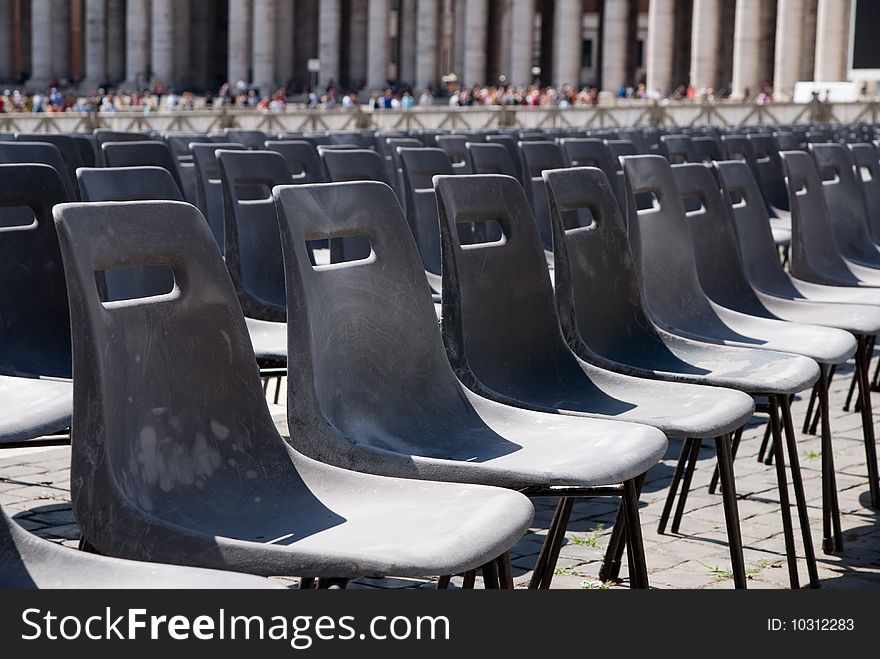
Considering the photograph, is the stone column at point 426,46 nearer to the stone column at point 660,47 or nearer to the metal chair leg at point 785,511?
the stone column at point 660,47

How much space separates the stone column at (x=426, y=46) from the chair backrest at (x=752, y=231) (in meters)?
65.9

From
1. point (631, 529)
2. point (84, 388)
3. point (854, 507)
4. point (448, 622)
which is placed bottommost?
point (854, 507)

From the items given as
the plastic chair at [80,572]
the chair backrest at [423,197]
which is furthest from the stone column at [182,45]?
the plastic chair at [80,572]

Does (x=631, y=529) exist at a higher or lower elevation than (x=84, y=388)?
lower

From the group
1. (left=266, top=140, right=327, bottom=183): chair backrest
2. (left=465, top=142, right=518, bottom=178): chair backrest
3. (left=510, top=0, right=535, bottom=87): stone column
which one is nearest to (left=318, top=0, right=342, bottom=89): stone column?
(left=510, top=0, right=535, bottom=87): stone column

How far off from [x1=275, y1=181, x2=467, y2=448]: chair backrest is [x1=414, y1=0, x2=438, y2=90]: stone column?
68.8 m

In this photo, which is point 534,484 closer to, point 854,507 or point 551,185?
point 551,185

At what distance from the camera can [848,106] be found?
3073 centimetres

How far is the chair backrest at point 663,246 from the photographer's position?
18.6 feet

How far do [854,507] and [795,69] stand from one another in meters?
51.2

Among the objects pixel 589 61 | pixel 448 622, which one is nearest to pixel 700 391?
pixel 448 622

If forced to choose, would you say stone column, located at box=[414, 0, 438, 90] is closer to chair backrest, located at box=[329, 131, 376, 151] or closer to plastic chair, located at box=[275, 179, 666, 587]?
chair backrest, located at box=[329, 131, 376, 151]

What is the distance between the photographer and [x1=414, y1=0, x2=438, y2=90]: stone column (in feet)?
238

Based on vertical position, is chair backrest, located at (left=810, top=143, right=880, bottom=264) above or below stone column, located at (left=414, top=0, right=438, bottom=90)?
below
